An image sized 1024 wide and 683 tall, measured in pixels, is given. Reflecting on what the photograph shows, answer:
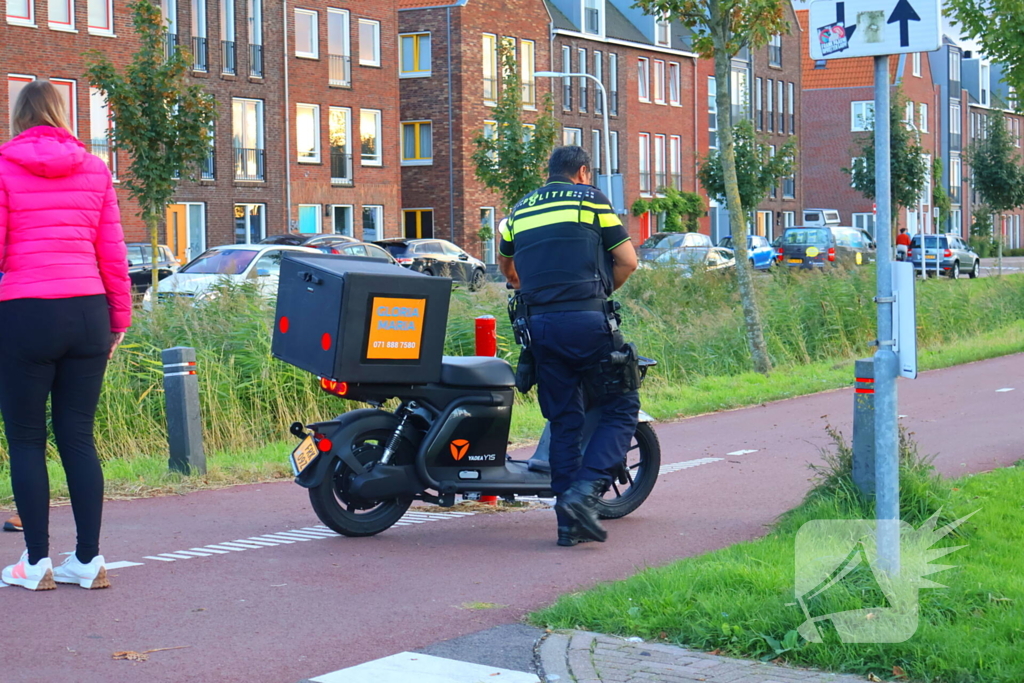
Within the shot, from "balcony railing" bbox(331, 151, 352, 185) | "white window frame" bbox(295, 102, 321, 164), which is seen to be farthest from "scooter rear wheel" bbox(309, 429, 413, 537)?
"balcony railing" bbox(331, 151, 352, 185)

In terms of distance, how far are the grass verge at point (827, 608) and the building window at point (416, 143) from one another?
1758 inches

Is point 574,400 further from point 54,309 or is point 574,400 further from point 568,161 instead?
point 54,309

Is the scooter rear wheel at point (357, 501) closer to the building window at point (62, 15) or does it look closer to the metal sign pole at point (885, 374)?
the metal sign pole at point (885, 374)

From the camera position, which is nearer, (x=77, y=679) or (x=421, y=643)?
(x=77, y=679)

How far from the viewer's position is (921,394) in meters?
13.7

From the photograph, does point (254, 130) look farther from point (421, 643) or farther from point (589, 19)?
point (421, 643)

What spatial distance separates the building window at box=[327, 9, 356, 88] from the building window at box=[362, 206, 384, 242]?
4.34 meters

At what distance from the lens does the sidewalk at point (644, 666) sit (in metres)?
4.43

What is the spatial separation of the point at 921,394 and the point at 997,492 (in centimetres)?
672

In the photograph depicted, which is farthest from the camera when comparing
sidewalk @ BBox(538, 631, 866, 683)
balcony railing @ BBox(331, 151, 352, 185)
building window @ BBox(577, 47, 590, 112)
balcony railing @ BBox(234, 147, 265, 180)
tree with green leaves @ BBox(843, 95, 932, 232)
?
building window @ BBox(577, 47, 590, 112)

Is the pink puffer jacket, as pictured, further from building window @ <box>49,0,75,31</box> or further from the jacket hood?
building window @ <box>49,0,75,31</box>

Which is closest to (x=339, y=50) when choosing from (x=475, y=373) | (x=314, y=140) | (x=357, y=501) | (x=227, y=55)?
(x=314, y=140)

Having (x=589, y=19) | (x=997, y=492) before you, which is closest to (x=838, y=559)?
(x=997, y=492)

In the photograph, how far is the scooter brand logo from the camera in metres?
6.91
